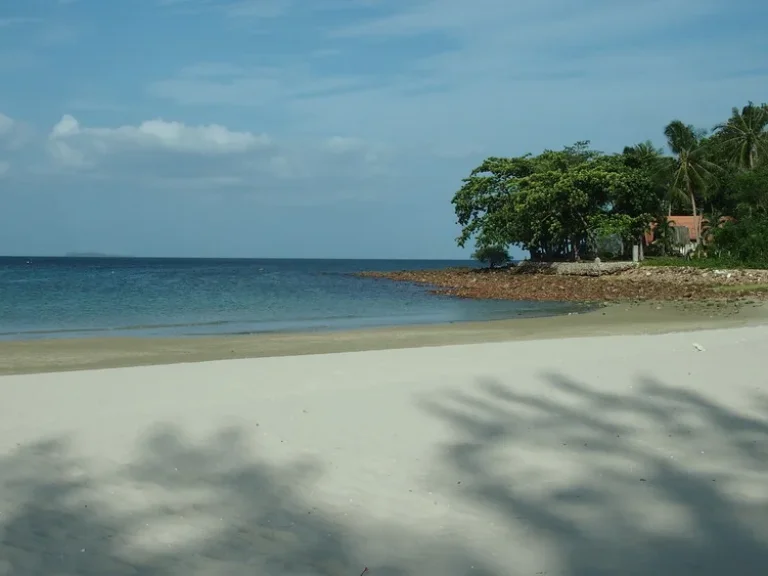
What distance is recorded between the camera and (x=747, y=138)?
5684 centimetres

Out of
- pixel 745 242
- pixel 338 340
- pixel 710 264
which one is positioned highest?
pixel 745 242

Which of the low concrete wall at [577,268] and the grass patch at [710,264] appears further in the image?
the low concrete wall at [577,268]

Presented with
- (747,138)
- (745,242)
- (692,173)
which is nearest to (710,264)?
(745,242)

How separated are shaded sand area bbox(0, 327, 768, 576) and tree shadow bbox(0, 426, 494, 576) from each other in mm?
16

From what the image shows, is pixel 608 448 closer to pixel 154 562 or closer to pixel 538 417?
pixel 538 417

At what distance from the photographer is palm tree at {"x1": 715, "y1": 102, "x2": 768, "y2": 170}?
184 feet

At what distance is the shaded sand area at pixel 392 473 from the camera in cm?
394

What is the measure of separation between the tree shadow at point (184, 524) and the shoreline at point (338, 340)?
297 inches

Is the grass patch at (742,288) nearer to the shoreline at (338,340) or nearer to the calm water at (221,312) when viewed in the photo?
the shoreline at (338,340)

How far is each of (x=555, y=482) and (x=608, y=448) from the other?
999 millimetres

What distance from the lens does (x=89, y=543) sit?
411 centimetres

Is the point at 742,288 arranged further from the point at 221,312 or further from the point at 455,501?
the point at 455,501

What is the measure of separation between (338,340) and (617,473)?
39.8ft

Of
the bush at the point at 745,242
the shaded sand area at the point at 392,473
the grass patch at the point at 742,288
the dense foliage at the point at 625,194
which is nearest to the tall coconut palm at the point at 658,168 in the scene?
the dense foliage at the point at 625,194
